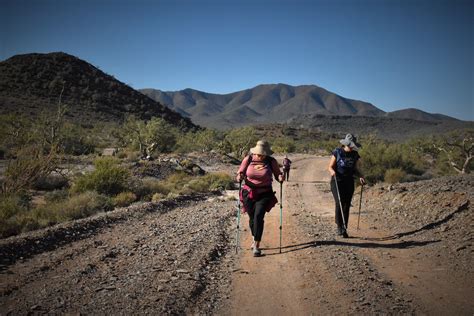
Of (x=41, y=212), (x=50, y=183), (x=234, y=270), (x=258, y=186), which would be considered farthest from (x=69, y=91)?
(x=234, y=270)

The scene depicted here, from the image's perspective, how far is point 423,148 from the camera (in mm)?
35125

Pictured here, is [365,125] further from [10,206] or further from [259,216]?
[259,216]

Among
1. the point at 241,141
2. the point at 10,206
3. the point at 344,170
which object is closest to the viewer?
the point at 344,170

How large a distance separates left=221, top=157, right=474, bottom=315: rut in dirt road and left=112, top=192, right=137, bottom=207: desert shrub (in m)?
5.85

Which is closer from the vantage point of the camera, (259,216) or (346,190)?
(259,216)

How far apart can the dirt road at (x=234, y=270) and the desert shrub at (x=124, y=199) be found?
3.06m

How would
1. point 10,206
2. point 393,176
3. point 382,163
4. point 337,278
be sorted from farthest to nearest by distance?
point 382,163
point 393,176
point 10,206
point 337,278

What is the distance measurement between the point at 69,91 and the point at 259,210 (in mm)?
59933

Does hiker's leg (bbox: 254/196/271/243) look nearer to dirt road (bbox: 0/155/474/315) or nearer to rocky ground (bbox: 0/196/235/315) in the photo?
dirt road (bbox: 0/155/474/315)

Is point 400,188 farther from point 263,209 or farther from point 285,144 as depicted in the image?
point 285,144

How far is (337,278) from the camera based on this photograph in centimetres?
516

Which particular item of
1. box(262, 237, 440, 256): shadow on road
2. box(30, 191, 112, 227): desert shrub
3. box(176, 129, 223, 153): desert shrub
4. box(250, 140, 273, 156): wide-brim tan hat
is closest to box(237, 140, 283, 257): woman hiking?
box(250, 140, 273, 156): wide-brim tan hat

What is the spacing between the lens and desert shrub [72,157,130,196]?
1326cm

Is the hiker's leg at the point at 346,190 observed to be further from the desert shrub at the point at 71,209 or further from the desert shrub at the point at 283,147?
the desert shrub at the point at 283,147
